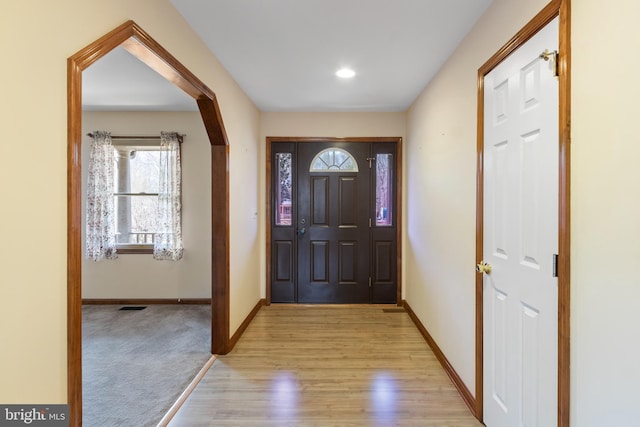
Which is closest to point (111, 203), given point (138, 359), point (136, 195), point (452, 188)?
point (136, 195)

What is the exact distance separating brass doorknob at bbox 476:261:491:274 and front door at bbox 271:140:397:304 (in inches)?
85.5

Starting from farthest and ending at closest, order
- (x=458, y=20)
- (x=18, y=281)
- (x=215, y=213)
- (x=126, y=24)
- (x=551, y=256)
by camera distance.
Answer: (x=215, y=213), (x=458, y=20), (x=126, y=24), (x=551, y=256), (x=18, y=281)

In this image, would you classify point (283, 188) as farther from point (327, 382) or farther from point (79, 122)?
point (79, 122)

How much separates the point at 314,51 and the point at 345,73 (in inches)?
19.2

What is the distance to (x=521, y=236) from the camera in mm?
1473

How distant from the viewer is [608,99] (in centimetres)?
101

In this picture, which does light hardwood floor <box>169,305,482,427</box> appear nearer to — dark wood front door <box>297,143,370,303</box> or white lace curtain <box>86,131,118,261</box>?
dark wood front door <box>297,143,370,303</box>

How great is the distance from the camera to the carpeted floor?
6.46 feet

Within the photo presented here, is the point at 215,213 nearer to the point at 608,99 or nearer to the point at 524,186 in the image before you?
the point at 524,186

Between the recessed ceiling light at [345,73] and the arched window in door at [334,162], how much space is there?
125 centimetres

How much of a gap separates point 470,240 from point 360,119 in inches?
97.1

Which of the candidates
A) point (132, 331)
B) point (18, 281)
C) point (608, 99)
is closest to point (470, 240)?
Result: point (608, 99)

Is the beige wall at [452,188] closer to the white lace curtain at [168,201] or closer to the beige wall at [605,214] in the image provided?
the beige wall at [605,214]

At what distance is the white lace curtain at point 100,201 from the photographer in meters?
3.85
